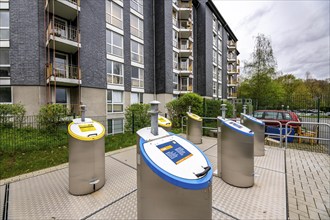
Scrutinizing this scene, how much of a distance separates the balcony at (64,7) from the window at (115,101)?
20.7ft

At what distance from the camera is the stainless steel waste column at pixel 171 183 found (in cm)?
137

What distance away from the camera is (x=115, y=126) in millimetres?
13594

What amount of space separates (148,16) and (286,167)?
19154mm

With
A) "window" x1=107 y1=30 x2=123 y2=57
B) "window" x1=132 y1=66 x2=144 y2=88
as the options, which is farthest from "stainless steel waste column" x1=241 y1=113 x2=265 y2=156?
"window" x1=107 y1=30 x2=123 y2=57

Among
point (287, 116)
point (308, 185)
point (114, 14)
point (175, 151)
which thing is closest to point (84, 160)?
point (175, 151)

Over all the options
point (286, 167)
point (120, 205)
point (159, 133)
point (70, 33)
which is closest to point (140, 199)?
point (159, 133)

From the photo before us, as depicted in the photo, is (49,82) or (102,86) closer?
(49,82)

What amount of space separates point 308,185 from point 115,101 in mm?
13416

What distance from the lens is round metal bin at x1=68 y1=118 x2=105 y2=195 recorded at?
2840 millimetres

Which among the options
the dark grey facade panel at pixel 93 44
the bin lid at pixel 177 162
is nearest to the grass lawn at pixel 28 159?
the bin lid at pixel 177 162

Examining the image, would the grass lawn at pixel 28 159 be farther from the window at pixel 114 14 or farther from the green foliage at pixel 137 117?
the window at pixel 114 14

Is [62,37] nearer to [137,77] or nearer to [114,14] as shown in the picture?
[114,14]

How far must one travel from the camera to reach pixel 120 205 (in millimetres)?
2584

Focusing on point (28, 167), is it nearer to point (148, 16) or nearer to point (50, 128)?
point (50, 128)
